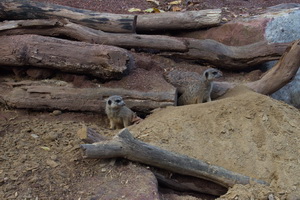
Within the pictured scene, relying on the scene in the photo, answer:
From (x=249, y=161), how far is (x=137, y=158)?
3.95ft

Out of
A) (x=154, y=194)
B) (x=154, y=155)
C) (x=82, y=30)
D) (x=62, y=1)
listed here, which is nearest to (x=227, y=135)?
(x=154, y=155)

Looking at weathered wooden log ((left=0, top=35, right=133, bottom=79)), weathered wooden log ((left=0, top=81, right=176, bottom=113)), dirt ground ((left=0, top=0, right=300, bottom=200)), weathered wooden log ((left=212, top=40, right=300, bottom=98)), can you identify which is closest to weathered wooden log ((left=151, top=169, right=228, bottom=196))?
dirt ground ((left=0, top=0, right=300, bottom=200))

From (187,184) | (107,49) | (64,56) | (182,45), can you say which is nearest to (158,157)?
(187,184)

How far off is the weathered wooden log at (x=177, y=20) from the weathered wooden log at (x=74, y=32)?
1.74 feet

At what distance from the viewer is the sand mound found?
3.83 metres

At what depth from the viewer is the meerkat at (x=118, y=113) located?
465cm

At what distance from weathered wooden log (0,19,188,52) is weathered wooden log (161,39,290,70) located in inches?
20.8

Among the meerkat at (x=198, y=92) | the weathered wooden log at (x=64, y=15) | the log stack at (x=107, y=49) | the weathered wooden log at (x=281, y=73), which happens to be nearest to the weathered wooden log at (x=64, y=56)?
the log stack at (x=107, y=49)

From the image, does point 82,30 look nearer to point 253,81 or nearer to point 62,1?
point 62,1

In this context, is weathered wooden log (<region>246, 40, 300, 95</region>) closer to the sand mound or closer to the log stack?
the log stack

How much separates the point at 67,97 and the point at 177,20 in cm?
234

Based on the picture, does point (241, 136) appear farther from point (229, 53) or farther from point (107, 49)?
point (229, 53)

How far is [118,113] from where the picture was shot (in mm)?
4836

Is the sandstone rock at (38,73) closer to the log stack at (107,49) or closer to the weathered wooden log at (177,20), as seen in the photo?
the log stack at (107,49)
